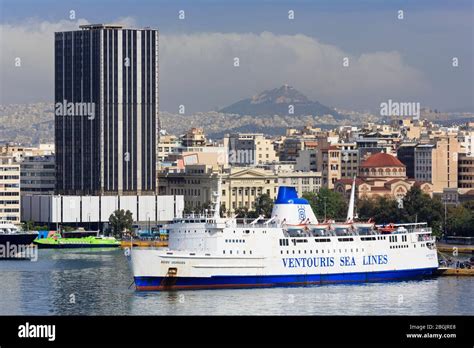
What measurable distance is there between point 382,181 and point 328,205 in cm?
1205

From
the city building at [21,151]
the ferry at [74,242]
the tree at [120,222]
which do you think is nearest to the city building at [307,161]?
the city building at [21,151]

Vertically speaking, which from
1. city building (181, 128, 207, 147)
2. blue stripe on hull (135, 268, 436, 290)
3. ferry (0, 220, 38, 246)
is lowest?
blue stripe on hull (135, 268, 436, 290)

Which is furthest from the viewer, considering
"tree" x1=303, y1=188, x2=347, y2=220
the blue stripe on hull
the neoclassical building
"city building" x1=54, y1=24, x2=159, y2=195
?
"city building" x1=54, y1=24, x2=159, y2=195

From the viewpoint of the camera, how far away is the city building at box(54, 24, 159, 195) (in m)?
80.0

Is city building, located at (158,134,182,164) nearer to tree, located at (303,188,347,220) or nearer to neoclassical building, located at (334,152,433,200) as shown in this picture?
neoclassical building, located at (334,152,433,200)

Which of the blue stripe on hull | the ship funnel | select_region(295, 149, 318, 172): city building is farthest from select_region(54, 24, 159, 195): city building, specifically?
the blue stripe on hull

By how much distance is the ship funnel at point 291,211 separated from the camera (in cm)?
4441

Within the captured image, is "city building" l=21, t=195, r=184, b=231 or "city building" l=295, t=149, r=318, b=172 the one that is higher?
"city building" l=295, t=149, r=318, b=172

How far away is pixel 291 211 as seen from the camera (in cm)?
4466

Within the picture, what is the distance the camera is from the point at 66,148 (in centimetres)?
8281

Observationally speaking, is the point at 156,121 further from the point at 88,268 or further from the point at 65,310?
the point at 65,310

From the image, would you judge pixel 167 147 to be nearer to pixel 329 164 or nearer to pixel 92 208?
pixel 329 164
